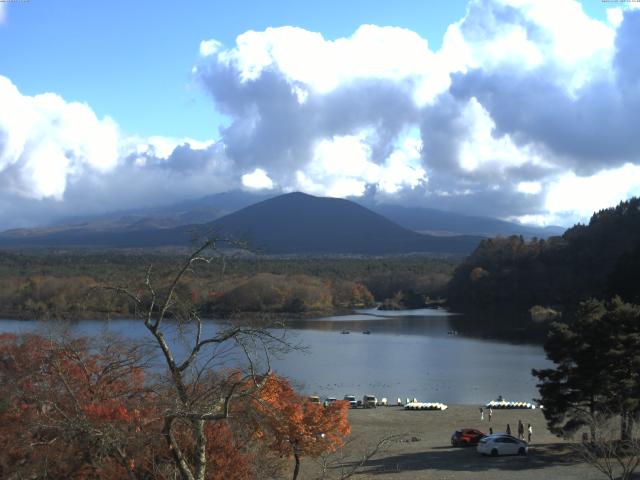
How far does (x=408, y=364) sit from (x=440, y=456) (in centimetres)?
2055

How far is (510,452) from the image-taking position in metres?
15.6

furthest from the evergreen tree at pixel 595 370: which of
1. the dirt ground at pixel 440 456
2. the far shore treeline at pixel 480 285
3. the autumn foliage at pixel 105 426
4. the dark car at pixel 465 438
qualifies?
the far shore treeline at pixel 480 285

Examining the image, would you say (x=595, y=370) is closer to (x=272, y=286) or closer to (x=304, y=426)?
(x=304, y=426)

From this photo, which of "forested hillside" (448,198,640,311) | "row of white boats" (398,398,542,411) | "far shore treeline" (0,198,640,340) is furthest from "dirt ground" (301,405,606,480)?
"forested hillside" (448,198,640,311)

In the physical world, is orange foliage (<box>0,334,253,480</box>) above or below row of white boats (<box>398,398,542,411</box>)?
above

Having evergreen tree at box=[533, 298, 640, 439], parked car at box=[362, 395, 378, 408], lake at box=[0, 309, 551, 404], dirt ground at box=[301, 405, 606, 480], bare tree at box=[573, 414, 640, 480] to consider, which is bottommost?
lake at box=[0, 309, 551, 404]

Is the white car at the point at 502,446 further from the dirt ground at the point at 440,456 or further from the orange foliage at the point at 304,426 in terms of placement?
the orange foliage at the point at 304,426

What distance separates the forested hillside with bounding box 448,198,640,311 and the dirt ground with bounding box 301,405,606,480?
42704 mm

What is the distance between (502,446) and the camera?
15570mm

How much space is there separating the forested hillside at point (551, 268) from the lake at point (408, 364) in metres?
16.6

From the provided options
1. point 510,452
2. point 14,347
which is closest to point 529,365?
point 510,452

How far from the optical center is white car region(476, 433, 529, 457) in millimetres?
15562

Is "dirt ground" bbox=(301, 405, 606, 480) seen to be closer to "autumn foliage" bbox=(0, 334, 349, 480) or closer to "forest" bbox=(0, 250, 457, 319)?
"autumn foliage" bbox=(0, 334, 349, 480)

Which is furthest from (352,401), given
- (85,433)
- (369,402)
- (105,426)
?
(105,426)
